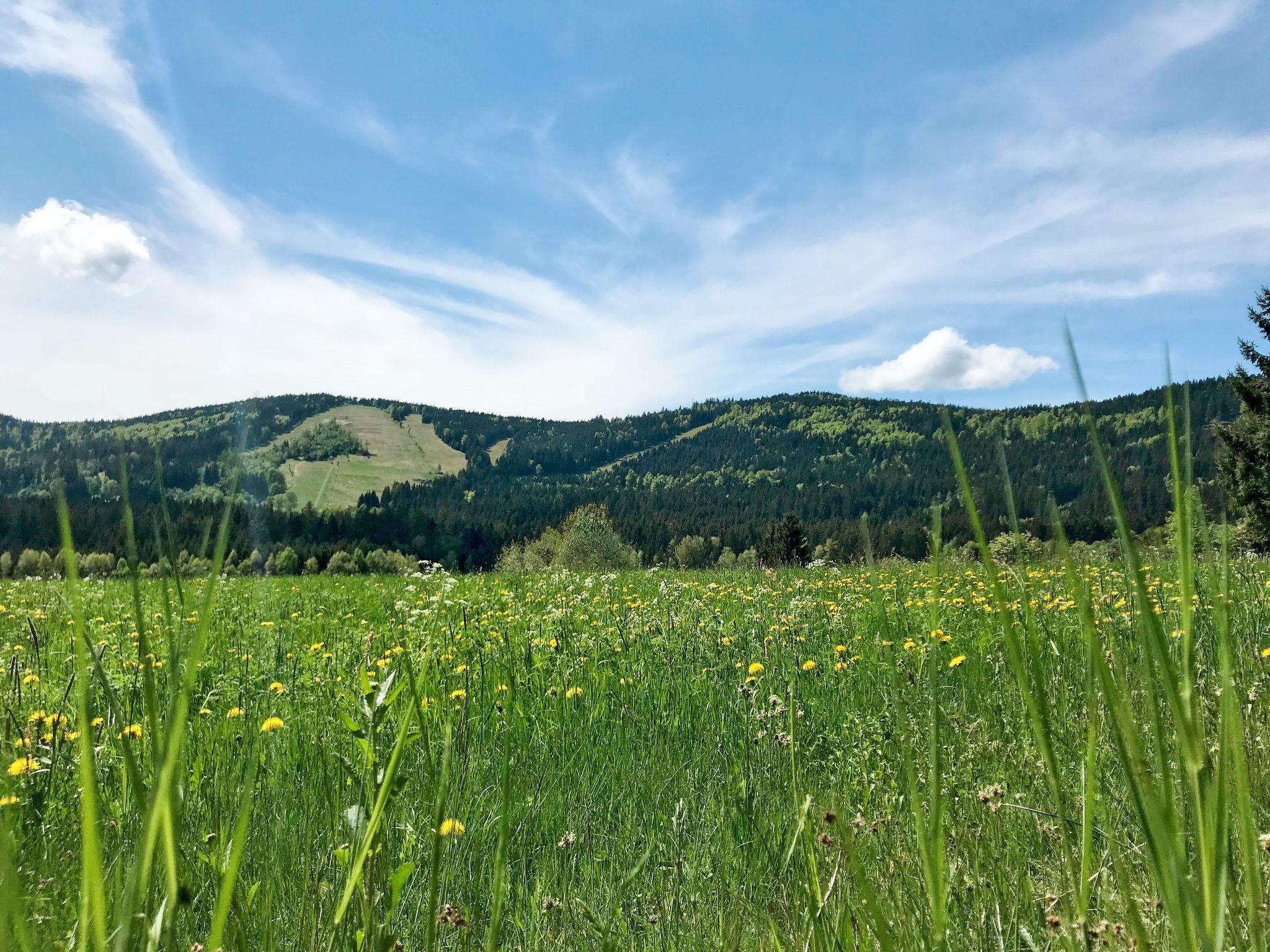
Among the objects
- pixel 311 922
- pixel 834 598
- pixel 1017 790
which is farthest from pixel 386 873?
pixel 834 598

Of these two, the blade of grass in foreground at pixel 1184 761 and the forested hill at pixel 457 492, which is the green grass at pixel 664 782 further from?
the forested hill at pixel 457 492

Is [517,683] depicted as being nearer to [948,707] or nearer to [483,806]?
[483,806]

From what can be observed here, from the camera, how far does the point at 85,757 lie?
547mm

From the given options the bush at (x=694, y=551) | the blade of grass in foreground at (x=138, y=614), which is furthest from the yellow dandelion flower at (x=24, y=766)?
the bush at (x=694, y=551)

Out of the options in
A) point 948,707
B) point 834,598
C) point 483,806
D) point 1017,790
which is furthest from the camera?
point 834,598

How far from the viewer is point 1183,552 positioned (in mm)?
646

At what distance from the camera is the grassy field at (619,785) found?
3.60 feet

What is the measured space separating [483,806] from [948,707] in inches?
87.2

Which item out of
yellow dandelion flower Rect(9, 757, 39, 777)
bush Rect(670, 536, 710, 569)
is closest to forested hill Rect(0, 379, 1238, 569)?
yellow dandelion flower Rect(9, 757, 39, 777)

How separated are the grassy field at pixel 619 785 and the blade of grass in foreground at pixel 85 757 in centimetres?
3

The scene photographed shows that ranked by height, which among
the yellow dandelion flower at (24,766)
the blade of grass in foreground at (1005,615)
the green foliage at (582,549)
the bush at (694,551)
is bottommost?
the bush at (694,551)

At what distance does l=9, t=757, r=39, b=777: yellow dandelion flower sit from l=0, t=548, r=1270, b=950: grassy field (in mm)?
13

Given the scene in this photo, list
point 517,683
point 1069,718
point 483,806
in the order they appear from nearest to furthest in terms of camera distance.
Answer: point 483,806 → point 1069,718 → point 517,683

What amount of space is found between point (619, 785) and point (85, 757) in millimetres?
2502
